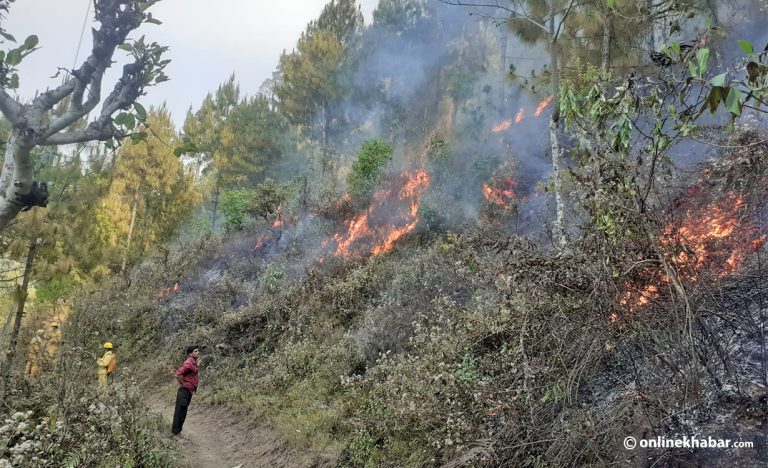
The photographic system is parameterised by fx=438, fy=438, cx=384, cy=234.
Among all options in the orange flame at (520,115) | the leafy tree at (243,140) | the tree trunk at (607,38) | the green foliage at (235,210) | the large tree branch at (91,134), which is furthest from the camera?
the leafy tree at (243,140)

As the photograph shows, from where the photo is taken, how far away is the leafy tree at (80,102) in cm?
326

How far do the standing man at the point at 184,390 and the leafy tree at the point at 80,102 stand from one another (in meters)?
5.61

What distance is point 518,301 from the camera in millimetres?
6223

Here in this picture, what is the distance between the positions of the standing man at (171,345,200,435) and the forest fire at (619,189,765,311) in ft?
24.2

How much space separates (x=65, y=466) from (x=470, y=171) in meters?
15.7

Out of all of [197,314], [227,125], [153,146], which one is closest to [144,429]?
[197,314]

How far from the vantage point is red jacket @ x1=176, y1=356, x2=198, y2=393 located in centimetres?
818

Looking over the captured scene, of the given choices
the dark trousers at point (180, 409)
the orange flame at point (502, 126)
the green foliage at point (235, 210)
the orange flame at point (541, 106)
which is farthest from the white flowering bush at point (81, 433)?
the orange flame at point (541, 106)

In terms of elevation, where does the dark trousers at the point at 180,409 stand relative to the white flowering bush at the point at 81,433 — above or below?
below

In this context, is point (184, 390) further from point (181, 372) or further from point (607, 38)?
point (607, 38)

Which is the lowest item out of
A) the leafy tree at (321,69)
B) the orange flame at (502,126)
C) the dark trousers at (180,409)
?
the dark trousers at (180,409)

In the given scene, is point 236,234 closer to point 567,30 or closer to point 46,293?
point 46,293

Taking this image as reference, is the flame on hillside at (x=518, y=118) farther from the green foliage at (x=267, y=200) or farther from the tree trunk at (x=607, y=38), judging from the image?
the green foliage at (x=267, y=200)

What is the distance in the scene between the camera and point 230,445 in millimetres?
8305
